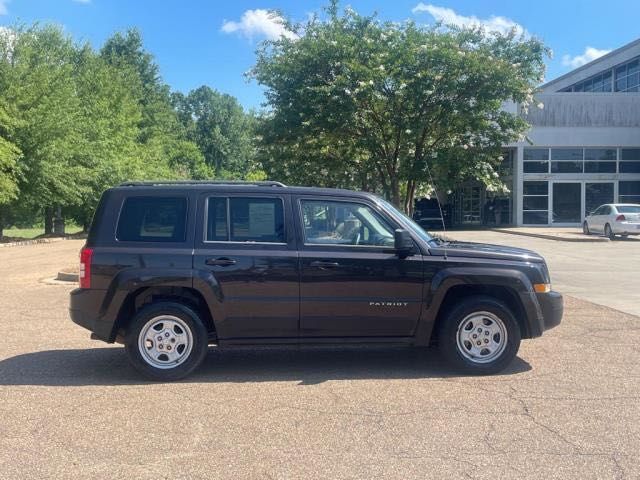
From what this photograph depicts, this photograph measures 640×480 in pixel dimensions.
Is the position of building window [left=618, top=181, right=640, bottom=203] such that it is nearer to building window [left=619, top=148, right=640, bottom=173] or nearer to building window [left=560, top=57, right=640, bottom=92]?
building window [left=619, top=148, right=640, bottom=173]

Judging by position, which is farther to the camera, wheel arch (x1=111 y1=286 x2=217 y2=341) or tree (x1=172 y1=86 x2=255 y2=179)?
tree (x1=172 y1=86 x2=255 y2=179)

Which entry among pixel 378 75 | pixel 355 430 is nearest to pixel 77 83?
pixel 378 75

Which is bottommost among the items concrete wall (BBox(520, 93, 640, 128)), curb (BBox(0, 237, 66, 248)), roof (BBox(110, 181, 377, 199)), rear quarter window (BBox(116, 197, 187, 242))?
curb (BBox(0, 237, 66, 248))

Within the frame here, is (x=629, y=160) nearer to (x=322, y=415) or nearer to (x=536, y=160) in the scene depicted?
(x=536, y=160)

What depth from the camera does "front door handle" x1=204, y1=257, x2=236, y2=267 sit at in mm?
6039

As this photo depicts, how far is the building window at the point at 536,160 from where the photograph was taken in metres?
39.0

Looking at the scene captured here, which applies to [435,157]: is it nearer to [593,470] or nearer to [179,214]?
[179,214]

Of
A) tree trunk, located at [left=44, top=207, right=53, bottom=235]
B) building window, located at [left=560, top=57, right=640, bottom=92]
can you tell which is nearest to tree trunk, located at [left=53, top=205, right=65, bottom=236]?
tree trunk, located at [left=44, top=207, right=53, bottom=235]

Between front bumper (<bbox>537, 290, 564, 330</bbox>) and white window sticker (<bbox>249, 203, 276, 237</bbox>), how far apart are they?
2729 millimetres

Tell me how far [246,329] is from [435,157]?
1427cm

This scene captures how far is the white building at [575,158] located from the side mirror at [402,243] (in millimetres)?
33851

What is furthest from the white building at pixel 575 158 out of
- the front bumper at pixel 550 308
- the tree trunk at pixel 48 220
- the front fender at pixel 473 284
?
the front fender at pixel 473 284

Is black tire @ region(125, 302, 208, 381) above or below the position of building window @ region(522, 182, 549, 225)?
below

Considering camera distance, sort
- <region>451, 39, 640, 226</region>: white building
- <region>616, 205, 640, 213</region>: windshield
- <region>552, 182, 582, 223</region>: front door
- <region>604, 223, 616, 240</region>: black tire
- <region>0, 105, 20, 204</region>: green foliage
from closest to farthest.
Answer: <region>0, 105, 20, 204</region>: green foliage → <region>616, 205, 640, 213</region>: windshield → <region>604, 223, 616, 240</region>: black tire → <region>451, 39, 640, 226</region>: white building → <region>552, 182, 582, 223</region>: front door
